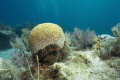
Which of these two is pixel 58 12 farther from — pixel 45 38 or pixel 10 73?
pixel 10 73

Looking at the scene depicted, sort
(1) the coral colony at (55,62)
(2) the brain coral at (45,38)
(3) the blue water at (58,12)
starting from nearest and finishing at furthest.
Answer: (1) the coral colony at (55,62) < (2) the brain coral at (45,38) < (3) the blue water at (58,12)

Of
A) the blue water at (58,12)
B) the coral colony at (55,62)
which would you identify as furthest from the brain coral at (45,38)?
the blue water at (58,12)

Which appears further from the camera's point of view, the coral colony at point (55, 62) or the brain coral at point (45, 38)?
the brain coral at point (45, 38)

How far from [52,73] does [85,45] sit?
3766mm

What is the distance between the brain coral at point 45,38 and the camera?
434 cm

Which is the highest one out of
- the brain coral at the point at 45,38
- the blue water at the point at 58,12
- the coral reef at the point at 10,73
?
the blue water at the point at 58,12

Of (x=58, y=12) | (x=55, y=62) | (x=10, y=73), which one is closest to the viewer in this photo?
(x=10, y=73)

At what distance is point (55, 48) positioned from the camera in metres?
4.43

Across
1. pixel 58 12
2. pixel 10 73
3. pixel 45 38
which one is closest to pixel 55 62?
pixel 45 38

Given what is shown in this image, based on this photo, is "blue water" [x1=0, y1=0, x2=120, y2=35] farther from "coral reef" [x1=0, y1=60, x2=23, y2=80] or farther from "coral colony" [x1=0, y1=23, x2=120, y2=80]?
"coral reef" [x1=0, y1=60, x2=23, y2=80]

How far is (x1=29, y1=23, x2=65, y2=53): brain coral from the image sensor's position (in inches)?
171

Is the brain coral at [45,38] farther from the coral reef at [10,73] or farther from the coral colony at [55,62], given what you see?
the coral reef at [10,73]

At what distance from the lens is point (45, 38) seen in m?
4.36

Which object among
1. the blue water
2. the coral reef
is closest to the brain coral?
the coral reef
